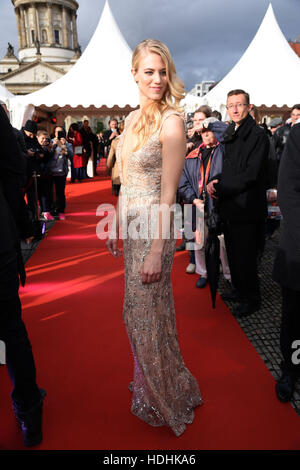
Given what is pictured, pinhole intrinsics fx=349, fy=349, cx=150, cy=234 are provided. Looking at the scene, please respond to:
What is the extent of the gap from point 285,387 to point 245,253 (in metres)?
1.32

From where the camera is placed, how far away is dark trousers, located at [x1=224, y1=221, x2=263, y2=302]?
330 cm

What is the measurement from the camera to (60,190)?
759cm

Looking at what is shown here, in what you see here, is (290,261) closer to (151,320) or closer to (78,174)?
(151,320)

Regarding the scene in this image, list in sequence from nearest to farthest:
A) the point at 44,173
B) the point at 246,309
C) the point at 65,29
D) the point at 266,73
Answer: the point at 246,309
the point at 44,173
the point at 266,73
the point at 65,29

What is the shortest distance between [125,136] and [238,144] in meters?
1.69

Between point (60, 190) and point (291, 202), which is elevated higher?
point (291, 202)

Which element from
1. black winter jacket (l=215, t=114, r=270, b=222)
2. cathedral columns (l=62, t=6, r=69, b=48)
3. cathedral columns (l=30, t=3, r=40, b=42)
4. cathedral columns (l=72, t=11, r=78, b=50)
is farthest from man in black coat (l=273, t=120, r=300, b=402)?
cathedral columns (l=72, t=11, r=78, b=50)

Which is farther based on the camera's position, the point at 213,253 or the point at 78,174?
the point at 78,174

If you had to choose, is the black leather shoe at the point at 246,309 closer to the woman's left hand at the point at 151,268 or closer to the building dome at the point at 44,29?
the woman's left hand at the point at 151,268

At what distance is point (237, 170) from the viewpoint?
124 inches

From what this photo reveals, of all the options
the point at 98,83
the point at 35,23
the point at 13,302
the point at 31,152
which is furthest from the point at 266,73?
the point at 35,23

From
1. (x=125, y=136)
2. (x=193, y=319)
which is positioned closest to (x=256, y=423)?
(x=193, y=319)

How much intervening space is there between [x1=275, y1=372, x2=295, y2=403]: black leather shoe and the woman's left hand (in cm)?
132
